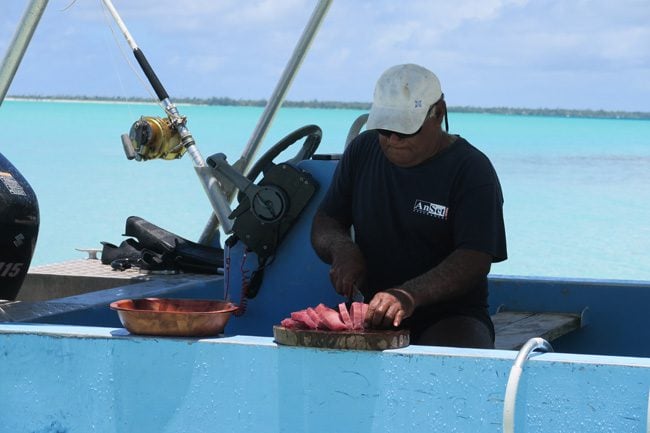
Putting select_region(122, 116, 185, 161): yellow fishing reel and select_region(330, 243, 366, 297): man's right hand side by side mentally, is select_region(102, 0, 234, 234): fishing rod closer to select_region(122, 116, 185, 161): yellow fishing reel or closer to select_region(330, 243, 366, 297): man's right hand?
select_region(122, 116, 185, 161): yellow fishing reel

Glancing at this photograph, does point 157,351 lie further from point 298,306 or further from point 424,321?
point 298,306

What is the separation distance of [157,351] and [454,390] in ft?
2.58

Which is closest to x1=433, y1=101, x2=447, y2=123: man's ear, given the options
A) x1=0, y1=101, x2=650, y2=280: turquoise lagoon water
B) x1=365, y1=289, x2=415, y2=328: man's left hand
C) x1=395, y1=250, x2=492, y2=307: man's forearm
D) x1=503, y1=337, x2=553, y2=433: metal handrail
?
x1=395, y1=250, x2=492, y2=307: man's forearm

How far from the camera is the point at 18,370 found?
3818 millimetres

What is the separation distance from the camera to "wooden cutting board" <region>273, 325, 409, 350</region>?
353cm

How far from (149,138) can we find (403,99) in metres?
1.99

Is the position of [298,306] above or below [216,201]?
below

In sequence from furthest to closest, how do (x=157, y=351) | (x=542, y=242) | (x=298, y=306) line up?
(x=542, y=242), (x=298, y=306), (x=157, y=351)

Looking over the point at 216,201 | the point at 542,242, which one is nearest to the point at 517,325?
the point at 216,201

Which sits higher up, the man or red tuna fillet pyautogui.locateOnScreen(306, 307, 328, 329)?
the man

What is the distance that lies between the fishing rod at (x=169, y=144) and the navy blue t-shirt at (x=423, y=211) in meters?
1.34

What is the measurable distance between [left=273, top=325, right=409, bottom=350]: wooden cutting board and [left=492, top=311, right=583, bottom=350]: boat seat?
139 cm

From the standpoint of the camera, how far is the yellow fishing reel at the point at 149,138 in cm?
597

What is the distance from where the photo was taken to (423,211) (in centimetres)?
433
